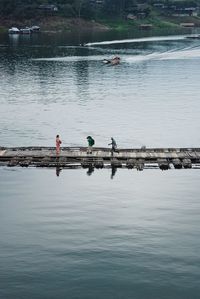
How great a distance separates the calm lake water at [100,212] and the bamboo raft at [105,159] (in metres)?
0.95

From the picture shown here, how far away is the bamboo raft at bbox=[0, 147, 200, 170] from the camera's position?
6338 centimetres

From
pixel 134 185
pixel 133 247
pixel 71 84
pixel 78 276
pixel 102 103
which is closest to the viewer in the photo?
pixel 78 276

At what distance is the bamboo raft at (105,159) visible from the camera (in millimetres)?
63375

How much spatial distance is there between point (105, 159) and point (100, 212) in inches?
499

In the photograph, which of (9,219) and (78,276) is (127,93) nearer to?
(9,219)

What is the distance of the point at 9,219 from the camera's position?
5025 centimetres

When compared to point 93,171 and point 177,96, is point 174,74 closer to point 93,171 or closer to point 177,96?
point 177,96

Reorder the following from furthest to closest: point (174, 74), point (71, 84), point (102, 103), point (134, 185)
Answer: point (174, 74)
point (71, 84)
point (102, 103)
point (134, 185)

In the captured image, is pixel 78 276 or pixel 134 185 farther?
pixel 134 185

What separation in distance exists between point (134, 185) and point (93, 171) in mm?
5890

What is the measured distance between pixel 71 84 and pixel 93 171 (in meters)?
74.7

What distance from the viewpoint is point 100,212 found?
52.3 metres

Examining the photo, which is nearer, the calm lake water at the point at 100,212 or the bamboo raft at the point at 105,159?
the calm lake water at the point at 100,212

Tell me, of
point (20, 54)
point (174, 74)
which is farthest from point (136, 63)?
point (20, 54)
